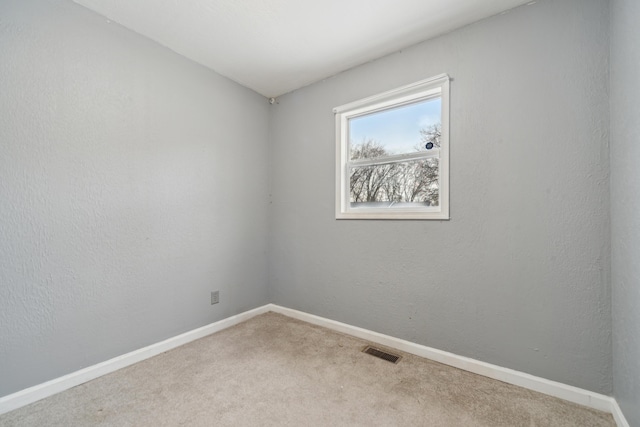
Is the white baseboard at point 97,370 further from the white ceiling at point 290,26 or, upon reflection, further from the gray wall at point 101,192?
the white ceiling at point 290,26

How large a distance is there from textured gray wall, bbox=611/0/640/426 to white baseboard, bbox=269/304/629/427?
117mm

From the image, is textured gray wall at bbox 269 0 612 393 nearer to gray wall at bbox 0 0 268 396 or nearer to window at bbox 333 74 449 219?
window at bbox 333 74 449 219

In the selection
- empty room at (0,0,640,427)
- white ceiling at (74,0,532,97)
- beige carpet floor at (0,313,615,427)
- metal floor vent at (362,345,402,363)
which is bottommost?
metal floor vent at (362,345,402,363)

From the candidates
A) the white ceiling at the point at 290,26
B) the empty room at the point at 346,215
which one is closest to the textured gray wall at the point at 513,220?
the empty room at the point at 346,215

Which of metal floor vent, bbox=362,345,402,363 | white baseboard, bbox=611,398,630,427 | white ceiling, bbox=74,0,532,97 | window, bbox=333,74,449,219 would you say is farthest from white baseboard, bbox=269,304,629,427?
white ceiling, bbox=74,0,532,97

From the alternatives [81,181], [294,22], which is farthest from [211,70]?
[81,181]

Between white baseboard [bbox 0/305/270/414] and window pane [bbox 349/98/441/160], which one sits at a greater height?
window pane [bbox 349/98/441/160]

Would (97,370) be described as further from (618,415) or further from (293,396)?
(618,415)

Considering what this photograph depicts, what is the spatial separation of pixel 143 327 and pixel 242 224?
4.03ft

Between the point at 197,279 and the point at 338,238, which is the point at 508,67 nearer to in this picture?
the point at 338,238

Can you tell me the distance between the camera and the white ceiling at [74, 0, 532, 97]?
174 centimetres

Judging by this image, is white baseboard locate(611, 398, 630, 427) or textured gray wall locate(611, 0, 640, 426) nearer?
textured gray wall locate(611, 0, 640, 426)

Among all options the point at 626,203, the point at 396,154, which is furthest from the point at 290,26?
the point at 626,203

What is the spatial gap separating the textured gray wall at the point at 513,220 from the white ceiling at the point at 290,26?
0.16 metres
